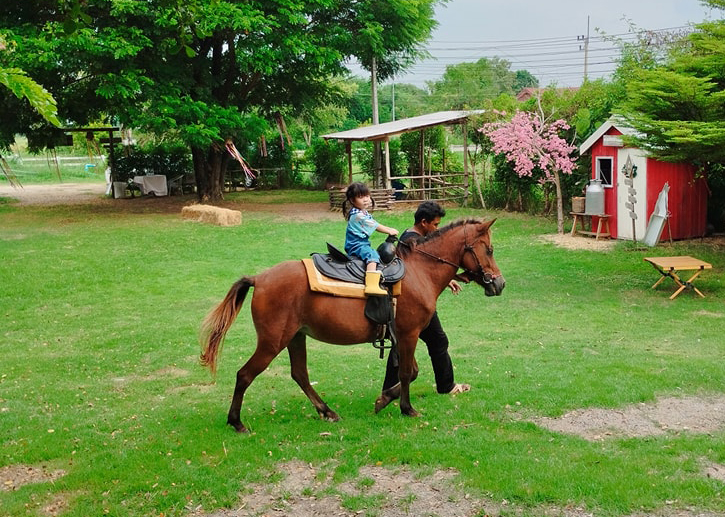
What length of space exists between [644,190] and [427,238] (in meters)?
12.6

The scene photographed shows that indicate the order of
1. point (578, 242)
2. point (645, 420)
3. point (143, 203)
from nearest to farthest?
point (645, 420) → point (578, 242) → point (143, 203)

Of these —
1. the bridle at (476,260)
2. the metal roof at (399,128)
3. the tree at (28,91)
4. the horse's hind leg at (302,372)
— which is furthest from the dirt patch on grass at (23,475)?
the metal roof at (399,128)

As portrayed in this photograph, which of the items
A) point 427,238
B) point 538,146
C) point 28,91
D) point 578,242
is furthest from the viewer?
point 538,146

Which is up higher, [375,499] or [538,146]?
[538,146]

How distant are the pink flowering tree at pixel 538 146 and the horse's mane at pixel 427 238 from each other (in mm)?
13350

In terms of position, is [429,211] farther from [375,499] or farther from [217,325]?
[375,499]

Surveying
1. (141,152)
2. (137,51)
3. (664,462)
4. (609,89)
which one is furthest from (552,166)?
(141,152)

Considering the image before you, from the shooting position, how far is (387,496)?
17.9 ft

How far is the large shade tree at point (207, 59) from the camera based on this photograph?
73.7ft

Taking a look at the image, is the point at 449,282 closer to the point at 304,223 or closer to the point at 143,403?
the point at 143,403

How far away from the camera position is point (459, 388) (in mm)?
7906

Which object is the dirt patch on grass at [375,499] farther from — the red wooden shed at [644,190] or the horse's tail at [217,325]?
the red wooden shed at [644,190]

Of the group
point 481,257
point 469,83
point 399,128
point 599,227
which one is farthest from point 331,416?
point 469,83

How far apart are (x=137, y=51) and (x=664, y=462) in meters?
20.3
